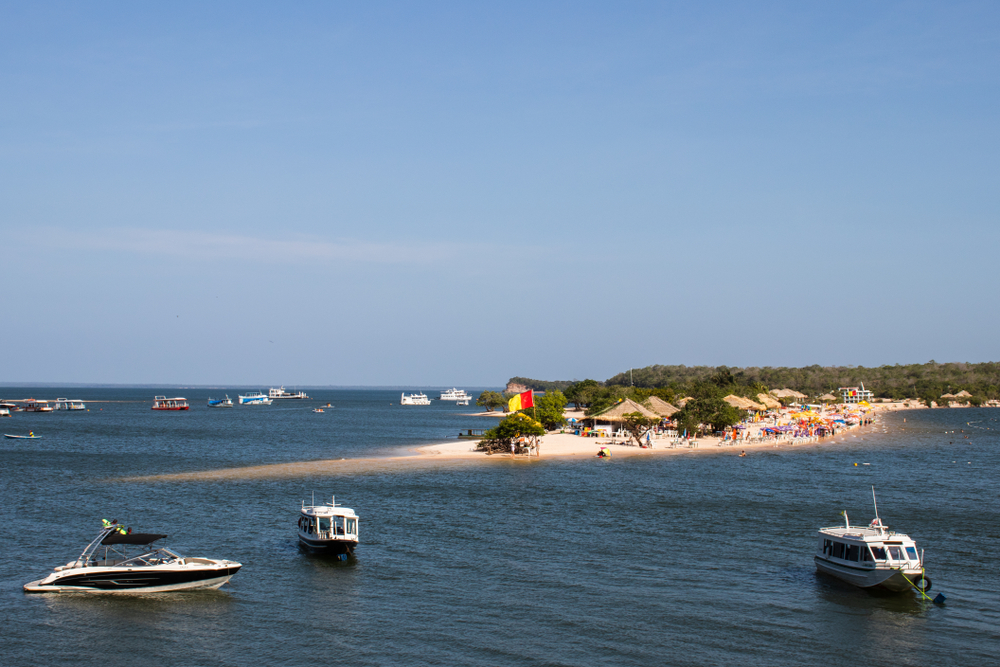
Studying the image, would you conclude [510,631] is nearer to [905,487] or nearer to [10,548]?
[10,548]

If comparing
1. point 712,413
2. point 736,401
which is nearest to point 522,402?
point 712,413

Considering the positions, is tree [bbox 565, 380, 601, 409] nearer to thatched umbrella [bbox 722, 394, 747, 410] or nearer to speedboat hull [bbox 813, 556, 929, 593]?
thatched umbrella [bbox 722, 394, 747, 410]

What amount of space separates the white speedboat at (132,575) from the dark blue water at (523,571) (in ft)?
2.37

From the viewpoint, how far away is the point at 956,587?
32.2 meters

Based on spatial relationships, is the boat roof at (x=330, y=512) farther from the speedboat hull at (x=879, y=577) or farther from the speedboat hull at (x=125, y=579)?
the speedboat hull at (x=879, y=577)

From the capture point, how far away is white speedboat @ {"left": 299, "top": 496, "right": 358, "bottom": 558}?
37219mm

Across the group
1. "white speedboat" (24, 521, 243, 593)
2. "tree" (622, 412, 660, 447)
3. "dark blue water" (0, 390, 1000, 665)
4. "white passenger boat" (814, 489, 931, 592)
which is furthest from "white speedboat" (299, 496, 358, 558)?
"tree" (622, 412, 660, 447)

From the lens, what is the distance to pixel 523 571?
34.8 m

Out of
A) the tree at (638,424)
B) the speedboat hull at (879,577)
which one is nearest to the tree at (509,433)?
the tree at (638,424)

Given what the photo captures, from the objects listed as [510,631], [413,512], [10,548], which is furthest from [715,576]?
[10,548]

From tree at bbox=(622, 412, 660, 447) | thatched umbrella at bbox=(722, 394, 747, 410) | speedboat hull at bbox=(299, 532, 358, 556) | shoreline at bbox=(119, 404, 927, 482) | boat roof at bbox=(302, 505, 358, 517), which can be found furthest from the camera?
thatched umbrella at bbox=(722, 394, 747, 410)

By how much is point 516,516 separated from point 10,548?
26.1 meters

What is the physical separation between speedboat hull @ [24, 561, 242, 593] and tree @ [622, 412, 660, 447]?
6372 cm

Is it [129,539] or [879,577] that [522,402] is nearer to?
[879,577]
